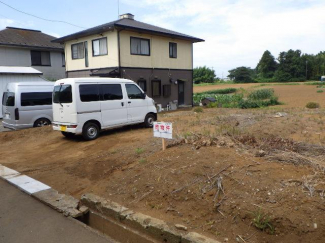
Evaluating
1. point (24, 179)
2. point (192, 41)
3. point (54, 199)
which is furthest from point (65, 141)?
point (192, 41)

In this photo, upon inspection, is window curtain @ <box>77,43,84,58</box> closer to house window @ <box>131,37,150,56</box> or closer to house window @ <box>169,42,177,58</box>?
house window @ <box>131,37,150,56</box>

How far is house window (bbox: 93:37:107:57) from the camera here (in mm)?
16953

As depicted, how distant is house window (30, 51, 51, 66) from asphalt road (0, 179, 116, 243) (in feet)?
66.8

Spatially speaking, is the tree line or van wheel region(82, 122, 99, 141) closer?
van wheel region(82, 122, 99, 141)

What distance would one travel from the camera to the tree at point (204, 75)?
7212cm

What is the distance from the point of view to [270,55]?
2918 inches

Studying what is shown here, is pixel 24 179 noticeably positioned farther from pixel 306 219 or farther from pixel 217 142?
pixel 306 219

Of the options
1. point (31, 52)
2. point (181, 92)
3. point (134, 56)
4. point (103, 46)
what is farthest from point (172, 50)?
point (31, 52)

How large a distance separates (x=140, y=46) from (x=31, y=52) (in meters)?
10.4

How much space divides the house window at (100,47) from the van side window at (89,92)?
9.04 metres

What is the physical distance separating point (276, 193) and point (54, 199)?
11.2 feet

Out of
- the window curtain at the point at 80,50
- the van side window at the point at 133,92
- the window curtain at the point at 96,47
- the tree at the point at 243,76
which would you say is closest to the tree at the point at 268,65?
the tree at the point at 243,76

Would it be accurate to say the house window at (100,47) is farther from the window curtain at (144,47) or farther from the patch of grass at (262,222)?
the patch of grass at (262,222)

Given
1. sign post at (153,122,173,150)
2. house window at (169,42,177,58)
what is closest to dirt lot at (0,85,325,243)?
sign post at (153,122,173,150)
